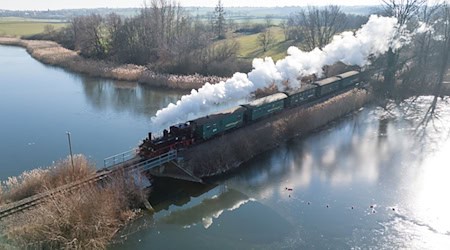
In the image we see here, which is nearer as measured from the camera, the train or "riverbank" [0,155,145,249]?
"riverbank" [0,155,145,249]

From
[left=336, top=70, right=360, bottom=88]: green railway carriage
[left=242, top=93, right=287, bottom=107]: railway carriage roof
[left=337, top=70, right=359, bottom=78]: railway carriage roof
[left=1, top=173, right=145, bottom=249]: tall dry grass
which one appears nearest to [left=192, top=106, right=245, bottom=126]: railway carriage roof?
[left=242, top=93, right=287, bottom=107]: railway carriage roof

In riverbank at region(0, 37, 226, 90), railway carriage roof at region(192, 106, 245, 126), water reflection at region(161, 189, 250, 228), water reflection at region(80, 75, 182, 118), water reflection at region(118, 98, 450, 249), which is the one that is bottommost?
water reflection at region(161, 189, 250, 228)

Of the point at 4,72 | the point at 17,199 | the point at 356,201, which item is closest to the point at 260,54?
the point at 4,72

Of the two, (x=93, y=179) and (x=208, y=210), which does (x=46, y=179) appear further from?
(x=208, y=210)

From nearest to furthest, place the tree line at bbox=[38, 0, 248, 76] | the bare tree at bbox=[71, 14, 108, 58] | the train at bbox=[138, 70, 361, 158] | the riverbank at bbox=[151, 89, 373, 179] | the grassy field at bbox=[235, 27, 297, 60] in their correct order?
the train at bbox=[138, 70, 361, 158] → the riverbank at bbox=[151, 89, 373, 179] → the tree line at bbox=[38, 0, 248, 76] → the grassy field at bbox=[235, 27, 297, 60] → the bare tree at bbox=[71, 14, 108, 58]

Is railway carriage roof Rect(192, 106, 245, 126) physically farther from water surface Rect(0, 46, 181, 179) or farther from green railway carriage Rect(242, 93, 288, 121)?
water surface Rect(0, 46, 181, 179)
